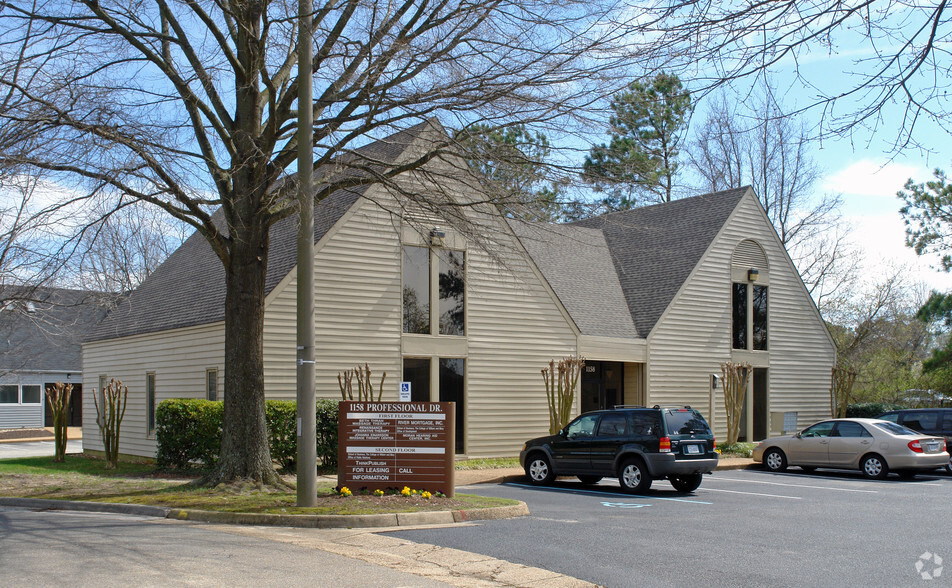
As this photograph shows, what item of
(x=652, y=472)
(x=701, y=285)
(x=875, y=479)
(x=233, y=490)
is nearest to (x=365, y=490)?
(x=233, y=490)

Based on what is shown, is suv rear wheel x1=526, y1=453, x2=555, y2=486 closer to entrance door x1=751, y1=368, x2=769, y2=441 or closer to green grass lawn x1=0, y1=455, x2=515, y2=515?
green grass lawn x1=0, y1=455, x2=515, y2=515

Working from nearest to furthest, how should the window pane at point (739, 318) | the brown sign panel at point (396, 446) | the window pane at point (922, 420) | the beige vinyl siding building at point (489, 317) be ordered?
1. the brown sign panel at point (396, 446)
2. the beige vinyl siding building at point (489, 317)
3. the window pane at point (922, 420)
4. the window pane at point (739, 318)

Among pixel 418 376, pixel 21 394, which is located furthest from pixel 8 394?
pixel 418 376

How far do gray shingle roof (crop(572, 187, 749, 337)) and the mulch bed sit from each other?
87.8 feet

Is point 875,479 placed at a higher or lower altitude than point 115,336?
lower

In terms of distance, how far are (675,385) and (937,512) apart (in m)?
13.6

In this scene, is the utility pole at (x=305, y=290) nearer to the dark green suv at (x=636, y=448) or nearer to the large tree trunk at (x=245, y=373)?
the large tree trunk at (x=245, y=373)

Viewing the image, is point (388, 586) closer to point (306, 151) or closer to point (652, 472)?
point (306, 151)

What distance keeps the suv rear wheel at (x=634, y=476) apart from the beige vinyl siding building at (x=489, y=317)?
4.48m

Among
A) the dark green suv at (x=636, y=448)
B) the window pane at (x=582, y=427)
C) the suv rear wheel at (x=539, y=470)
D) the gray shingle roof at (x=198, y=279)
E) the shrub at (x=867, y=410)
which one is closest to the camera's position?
the dark green suv at (x=636, y=448)

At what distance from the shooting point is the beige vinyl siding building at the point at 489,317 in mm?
20891

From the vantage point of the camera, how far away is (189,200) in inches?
563

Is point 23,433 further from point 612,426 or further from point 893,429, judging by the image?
point 893,429

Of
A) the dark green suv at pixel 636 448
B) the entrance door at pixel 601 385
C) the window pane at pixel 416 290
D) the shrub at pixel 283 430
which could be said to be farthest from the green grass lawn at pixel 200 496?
the entrance door at pixel 601 385
